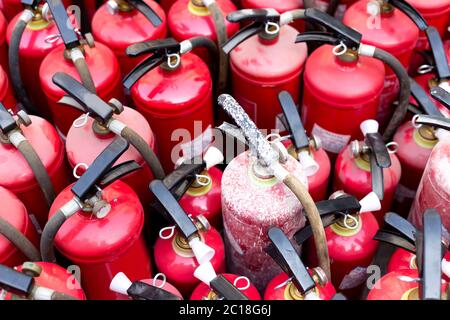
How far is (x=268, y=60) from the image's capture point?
120cm

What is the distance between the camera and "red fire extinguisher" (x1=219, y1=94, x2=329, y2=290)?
85cm

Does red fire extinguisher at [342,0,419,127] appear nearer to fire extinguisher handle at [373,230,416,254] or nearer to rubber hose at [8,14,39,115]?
fire extinguisher handle at [373,230,416,254]

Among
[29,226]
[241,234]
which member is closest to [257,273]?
[241,234]

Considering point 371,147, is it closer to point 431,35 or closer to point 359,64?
point 359,64

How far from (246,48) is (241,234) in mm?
455

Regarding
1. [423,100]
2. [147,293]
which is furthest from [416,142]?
[147,293]

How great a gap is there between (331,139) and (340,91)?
0.48 feet

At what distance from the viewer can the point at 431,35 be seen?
1.20 metres

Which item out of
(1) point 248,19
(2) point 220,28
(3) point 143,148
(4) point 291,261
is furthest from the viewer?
(2) point 220,28

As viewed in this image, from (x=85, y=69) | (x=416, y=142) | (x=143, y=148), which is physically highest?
(x=85, y=69)

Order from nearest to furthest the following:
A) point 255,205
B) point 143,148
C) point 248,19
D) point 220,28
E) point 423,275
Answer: point 423,275 < point 255,205 < point 143,148 < point 248,19 < point 220,28

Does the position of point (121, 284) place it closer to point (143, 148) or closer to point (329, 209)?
point (143, 148)

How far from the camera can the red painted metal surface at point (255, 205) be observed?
921 millimetres

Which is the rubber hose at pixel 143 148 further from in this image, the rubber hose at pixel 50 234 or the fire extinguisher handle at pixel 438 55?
the fire extinguisher handle at pixel 438 55
